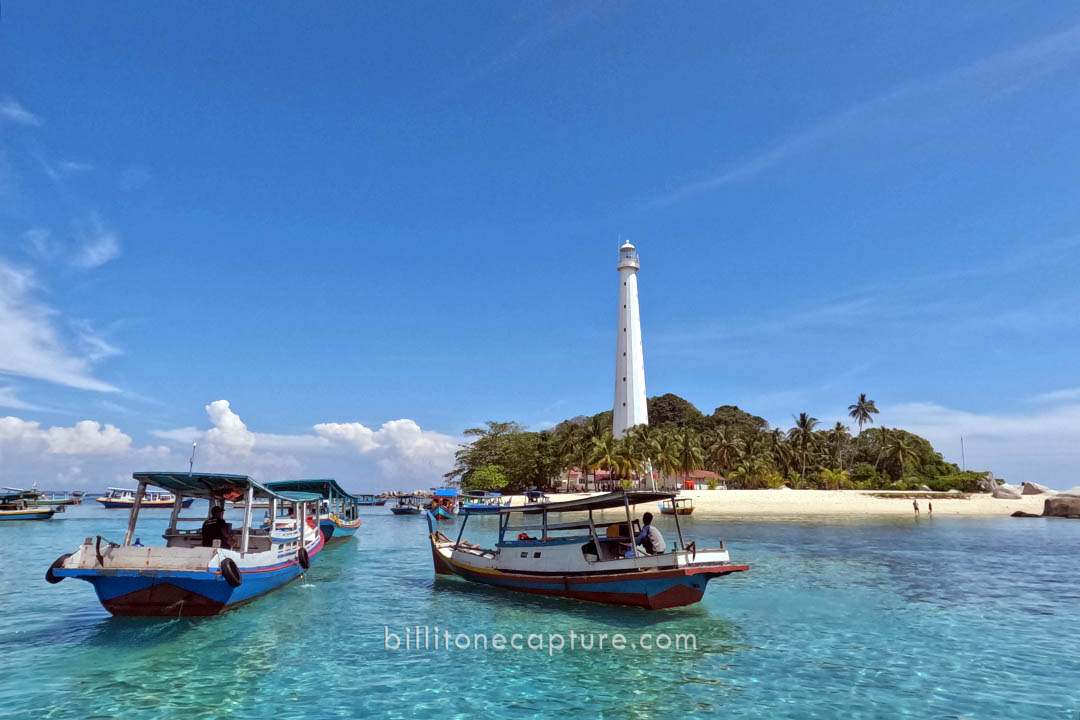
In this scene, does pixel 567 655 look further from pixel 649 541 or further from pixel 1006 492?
pixel 1006 492

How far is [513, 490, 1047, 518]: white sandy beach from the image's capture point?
2431 inches

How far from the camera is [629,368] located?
268 feet

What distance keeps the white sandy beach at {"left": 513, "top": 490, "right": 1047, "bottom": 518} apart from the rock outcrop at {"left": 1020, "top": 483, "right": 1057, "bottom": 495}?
14.1 feet

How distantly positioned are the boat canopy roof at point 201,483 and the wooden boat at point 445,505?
138 feet

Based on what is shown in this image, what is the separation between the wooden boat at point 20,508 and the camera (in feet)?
175

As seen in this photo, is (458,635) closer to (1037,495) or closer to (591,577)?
(591,577)

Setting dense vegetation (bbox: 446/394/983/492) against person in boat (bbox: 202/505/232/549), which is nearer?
person in boat (bbox: 202/505/232/549)

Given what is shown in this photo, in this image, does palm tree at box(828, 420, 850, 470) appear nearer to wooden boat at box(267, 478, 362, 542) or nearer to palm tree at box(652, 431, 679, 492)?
palm tree at box(652, 431, 679, 492)

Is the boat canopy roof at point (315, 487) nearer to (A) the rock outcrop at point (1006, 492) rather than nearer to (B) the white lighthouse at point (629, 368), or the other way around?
(B) the white lighthouse at point (629, 368)

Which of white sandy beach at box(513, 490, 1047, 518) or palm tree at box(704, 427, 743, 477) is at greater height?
palm tree at box(704, 427, 743, 477)

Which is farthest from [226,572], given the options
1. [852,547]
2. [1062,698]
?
[852,547]

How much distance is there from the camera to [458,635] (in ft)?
49.8

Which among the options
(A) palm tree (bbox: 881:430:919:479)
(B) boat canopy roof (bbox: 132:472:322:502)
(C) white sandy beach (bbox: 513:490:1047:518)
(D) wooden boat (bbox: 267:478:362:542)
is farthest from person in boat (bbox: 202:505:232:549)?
(A) palm tree (bbox: 881:430:919:479)

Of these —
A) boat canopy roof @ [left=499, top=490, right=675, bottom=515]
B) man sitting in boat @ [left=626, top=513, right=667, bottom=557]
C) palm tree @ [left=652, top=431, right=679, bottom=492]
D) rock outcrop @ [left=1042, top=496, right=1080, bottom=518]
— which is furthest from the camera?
palm tree @ [left=652, top=431, right=679, bottom=492]
